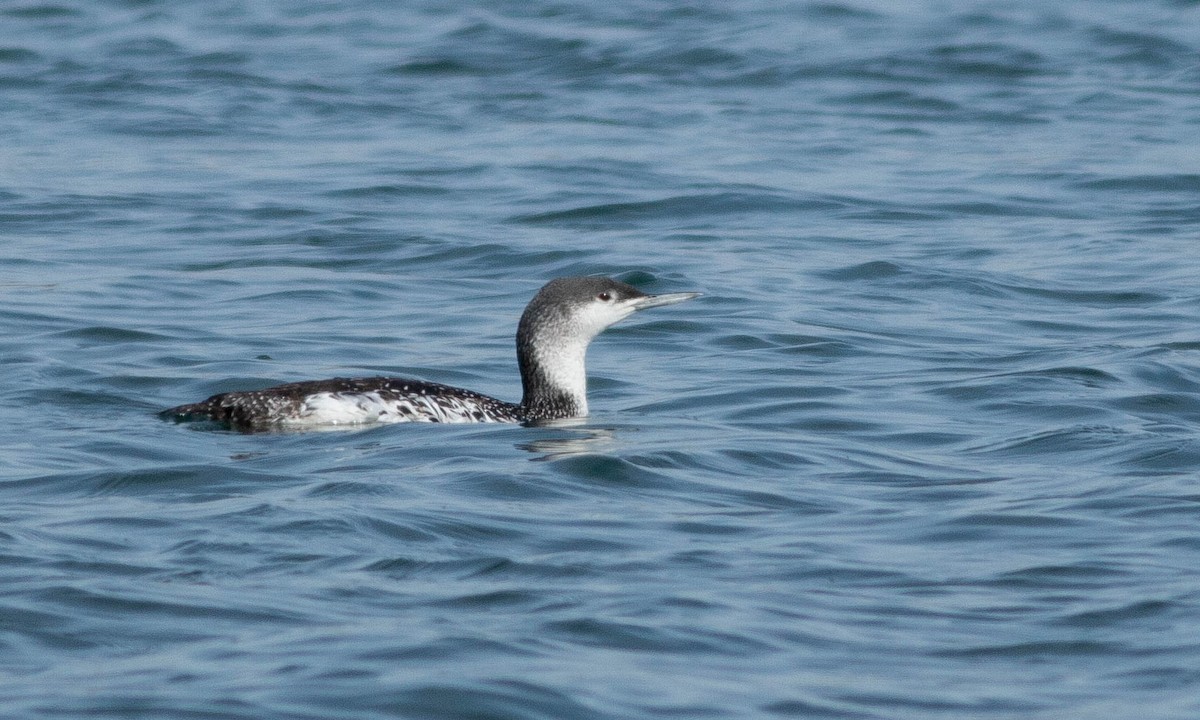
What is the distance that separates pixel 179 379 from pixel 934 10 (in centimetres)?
1719

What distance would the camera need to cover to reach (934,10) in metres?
26.1

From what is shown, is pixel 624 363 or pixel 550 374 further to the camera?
pixel 624 363

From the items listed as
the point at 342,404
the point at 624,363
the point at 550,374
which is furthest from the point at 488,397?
the point at 624,363

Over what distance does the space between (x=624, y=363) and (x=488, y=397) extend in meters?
1.90

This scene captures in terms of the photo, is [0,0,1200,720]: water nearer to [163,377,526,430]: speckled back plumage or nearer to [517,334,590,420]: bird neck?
[163,377,526,430]: speckled back plumage

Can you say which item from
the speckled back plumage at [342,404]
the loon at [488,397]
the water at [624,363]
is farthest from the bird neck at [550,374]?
the speckled back plumage at [342,404]

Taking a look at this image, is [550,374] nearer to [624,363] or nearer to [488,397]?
[488,397]

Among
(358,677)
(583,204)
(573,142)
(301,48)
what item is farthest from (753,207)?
(358,677)

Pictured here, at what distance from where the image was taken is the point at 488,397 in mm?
10016

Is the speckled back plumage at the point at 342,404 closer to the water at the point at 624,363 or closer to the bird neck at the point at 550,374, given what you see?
the water at the point at 624,363

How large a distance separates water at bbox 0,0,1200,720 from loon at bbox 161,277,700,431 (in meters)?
0.21

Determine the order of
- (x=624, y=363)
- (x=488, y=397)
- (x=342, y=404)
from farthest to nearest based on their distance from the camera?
(x=624, y=363) < (x=488, y=397) < (x=342, y=404)

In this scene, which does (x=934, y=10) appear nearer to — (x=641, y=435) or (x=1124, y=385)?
(x=1124, y=385)

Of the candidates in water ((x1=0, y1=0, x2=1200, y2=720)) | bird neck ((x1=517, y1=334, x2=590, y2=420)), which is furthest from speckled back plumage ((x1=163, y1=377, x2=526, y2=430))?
bird neck ((x1=517, y1=334, x2=590, y2=420))
